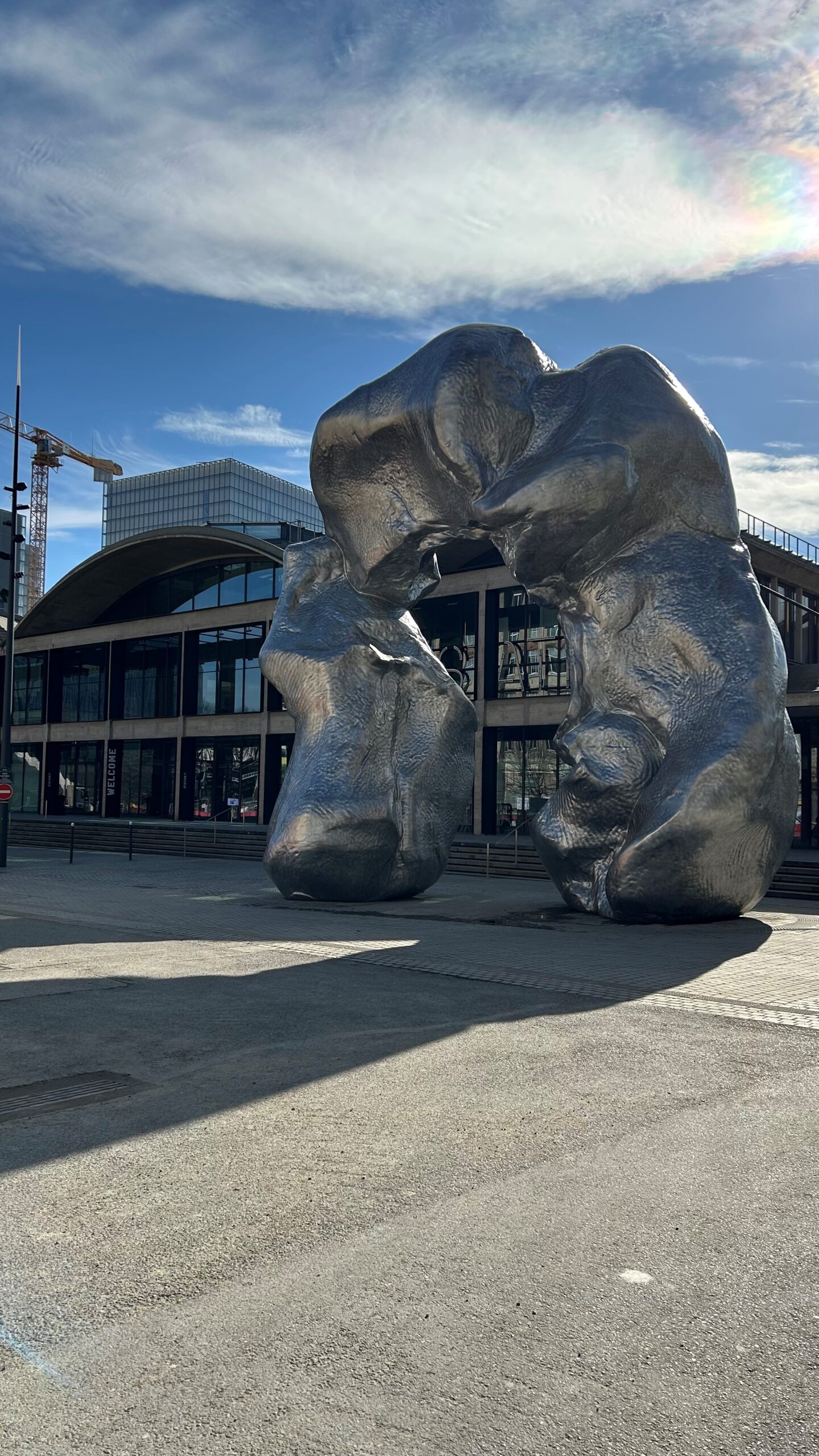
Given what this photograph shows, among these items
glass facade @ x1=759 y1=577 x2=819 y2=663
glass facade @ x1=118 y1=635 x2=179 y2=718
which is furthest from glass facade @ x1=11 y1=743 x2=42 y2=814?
glass facade @ x1=759 y1=577 x2=819 y2=663

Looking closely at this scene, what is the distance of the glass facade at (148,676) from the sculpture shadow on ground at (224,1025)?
118 feet

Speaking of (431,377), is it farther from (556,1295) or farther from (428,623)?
(428,623)

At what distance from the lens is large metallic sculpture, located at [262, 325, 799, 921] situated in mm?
12609

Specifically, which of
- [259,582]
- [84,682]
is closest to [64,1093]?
[259,582]

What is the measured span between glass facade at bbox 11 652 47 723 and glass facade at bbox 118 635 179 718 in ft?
16.2

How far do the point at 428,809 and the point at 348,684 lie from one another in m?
2.11

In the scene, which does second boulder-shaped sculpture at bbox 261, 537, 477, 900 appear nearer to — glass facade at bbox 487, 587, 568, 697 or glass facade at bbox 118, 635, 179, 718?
glass facade at bbox 487, 587, 568, 697

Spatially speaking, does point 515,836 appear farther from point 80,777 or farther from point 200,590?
point 80,777

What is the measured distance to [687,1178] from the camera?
4.47 meters

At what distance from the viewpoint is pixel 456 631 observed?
35312 mm

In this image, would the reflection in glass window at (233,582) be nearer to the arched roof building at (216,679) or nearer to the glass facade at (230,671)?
the arched roof building at (216,679)

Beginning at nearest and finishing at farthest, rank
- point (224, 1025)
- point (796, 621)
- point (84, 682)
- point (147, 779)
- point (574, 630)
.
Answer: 1. point (224, 1025)
2. point (574, 630)
3. point (796, 621)
4. point (147, 779)
5. point (84, 682)

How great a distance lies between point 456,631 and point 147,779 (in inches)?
697

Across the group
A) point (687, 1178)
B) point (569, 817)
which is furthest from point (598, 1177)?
point (569, 817)
